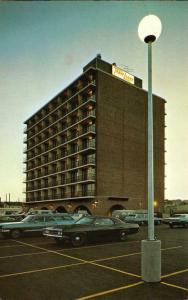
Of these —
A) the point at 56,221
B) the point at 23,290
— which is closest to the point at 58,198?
the point at 56,221

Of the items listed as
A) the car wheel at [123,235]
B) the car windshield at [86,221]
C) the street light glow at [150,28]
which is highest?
the street light glow at [150,28]

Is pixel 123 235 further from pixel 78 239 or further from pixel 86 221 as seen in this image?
pixel 78 239

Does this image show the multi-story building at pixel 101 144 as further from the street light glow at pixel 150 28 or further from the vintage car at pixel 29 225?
the street light glow at pixel 150 28

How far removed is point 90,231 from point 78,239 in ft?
2.44

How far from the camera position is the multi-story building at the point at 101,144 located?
4622 cm

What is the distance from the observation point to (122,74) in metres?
52.7

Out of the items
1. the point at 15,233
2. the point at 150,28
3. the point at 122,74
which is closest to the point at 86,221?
the point at 15,233

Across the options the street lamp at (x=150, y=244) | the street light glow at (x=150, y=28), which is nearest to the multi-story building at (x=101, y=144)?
the street lamp at (x=150, y=244)

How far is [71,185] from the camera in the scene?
52438mm

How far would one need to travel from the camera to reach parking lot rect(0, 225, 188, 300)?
7.14 metres

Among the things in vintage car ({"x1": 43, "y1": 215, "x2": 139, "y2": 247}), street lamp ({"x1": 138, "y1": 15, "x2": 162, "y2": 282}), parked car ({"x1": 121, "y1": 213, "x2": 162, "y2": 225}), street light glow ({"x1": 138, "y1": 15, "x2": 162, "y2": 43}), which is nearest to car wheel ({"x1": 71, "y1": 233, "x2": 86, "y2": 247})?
vintage car ({"x1": 43, "y1": 215, "x2": 139, "y2": 247})

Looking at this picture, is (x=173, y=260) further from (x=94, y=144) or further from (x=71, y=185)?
(x=71, y=185)

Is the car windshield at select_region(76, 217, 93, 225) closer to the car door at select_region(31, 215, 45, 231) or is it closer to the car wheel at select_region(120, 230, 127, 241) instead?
the car wheel at select_region(120, 230, 127, 241)

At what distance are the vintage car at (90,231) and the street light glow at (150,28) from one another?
31.5ft
